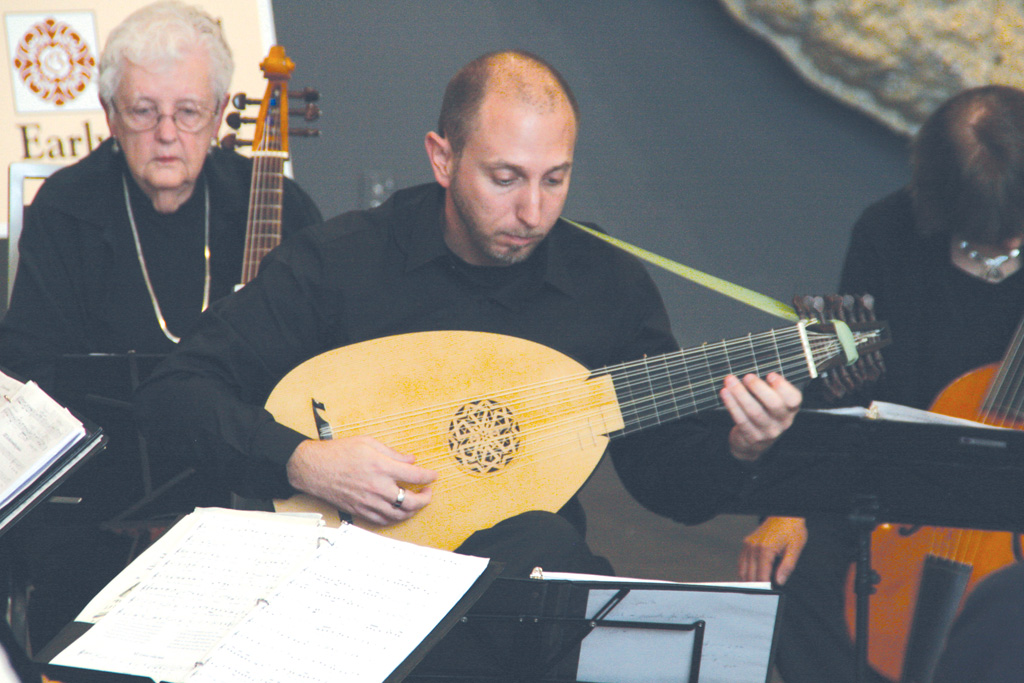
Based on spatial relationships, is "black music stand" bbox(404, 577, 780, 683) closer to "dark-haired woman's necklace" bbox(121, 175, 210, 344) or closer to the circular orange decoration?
"dark-haired woman's necklace" bbox(121, 175, 210, 344)

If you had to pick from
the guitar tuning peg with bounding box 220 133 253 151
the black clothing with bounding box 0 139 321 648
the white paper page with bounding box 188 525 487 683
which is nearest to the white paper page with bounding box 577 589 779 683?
the white paper page with bounding box 188 525 487 683

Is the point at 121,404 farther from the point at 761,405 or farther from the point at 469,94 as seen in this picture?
the point at 761,405

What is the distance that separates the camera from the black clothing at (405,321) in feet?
5.34

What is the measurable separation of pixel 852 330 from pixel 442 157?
79 cm

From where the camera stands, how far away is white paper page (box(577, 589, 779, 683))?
1108 mm

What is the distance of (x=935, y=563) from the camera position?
1.80 m

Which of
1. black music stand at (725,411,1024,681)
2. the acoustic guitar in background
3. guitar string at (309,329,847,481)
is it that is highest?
the acoustic guitar in background

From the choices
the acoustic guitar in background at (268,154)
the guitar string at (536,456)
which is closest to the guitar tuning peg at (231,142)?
the acoustic guitar in background at (268,154)

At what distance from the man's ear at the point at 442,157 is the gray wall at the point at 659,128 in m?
1.71

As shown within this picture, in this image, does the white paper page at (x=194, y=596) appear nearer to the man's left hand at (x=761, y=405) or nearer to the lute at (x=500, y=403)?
the lute at (x=500, y=403)

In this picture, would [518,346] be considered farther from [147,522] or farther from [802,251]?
[802,251]

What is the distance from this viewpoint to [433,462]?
5.28ft

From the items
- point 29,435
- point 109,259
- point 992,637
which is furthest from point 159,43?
point 992,637

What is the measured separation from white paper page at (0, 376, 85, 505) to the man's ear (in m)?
0.81
